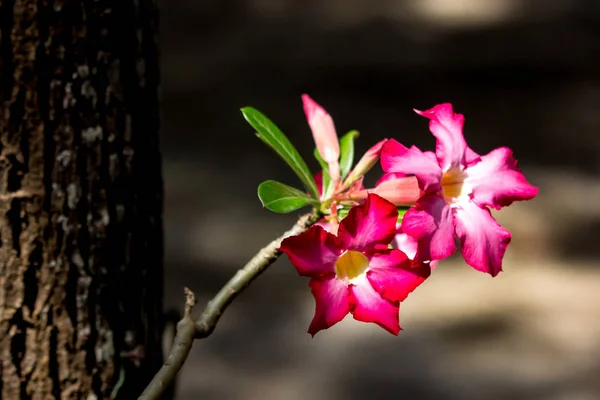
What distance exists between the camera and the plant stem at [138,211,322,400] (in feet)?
2.06

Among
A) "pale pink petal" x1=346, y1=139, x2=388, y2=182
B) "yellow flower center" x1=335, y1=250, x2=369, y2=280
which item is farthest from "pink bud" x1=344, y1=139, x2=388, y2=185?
"yellow flower center" x1=335, y1=250, x2=369, y2=280

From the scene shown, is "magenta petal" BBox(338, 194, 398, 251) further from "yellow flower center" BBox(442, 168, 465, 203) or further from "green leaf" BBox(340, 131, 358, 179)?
"green leaf" BBox(340, 131, 358, 179)

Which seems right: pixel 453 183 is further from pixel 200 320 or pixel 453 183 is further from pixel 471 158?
pixel 200 320

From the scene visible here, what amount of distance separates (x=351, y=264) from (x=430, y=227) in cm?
7

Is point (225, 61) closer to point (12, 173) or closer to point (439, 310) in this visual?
point (439, 310)

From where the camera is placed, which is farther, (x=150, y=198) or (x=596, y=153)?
(x=596, y=153)

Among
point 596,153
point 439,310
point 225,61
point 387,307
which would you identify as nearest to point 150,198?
point 387,307

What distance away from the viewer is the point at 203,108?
199 centimetres

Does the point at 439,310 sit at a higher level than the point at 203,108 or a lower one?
lower

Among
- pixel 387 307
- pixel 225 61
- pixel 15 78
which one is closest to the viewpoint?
pixel 387 307

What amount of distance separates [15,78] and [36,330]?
8.9 inches

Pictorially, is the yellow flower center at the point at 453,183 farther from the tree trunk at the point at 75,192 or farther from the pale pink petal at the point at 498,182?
the tree trunk at the point at 75,192

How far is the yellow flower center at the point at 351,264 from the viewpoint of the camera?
574 millimetres

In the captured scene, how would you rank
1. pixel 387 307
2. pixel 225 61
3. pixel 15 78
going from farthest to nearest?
pixel 225 61, pixel 15 78, pixel 387 307
